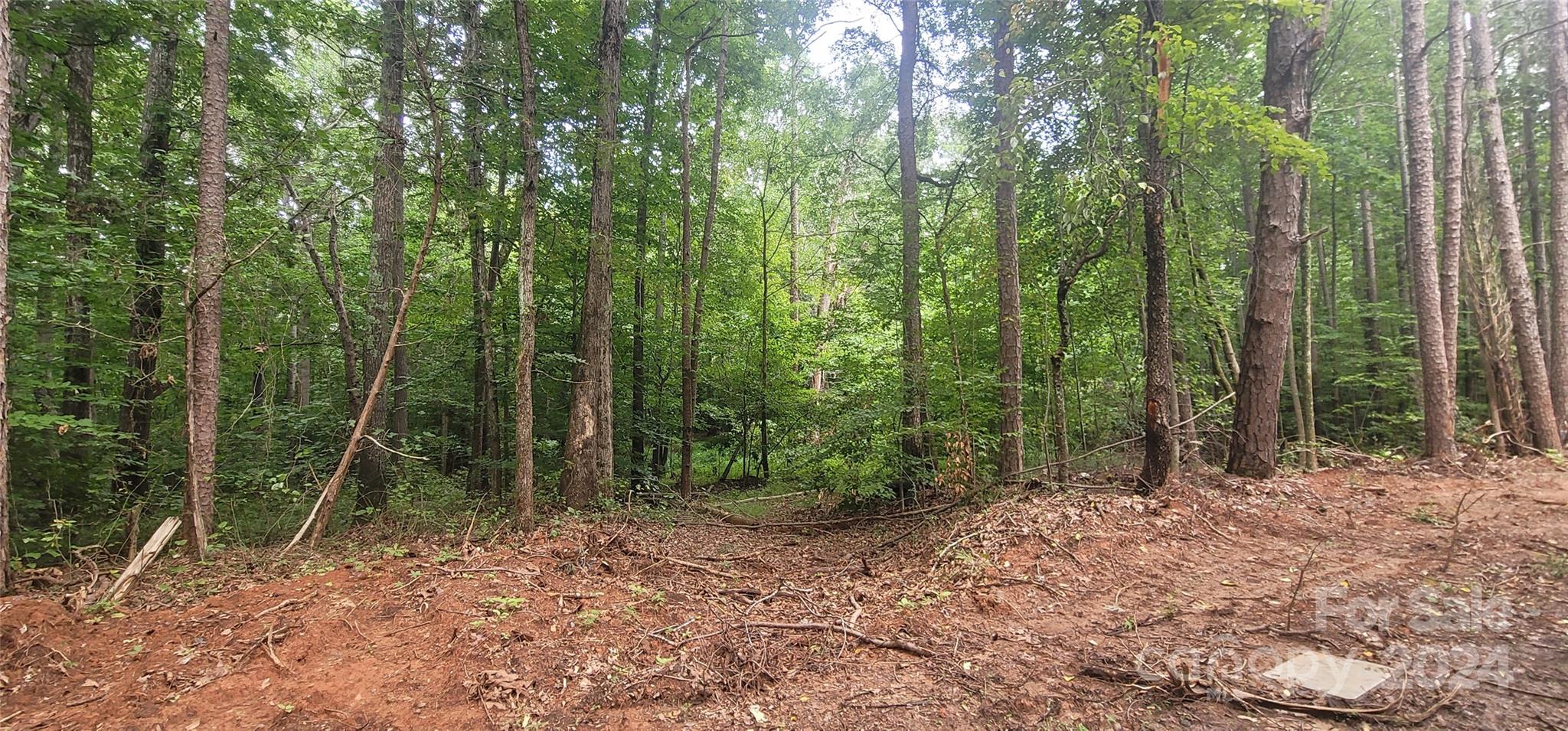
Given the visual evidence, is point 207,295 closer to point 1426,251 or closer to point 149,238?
point 149,238

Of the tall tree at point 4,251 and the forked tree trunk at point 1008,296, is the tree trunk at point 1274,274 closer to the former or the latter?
the forked tree trunk at point 1008,296

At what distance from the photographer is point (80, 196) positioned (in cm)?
698

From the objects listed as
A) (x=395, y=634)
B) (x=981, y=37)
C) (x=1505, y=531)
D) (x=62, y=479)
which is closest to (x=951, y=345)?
(x=981, y=37)

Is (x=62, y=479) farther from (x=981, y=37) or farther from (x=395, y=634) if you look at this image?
(x=981, y=37)

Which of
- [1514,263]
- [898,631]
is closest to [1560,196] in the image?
[1514,263]

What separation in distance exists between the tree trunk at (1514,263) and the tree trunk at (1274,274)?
16.7 ft

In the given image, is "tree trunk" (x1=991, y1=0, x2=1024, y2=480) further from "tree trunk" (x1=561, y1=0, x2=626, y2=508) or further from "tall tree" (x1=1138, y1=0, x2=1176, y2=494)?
"tree trunk" (x1=561, y1=0, x2=626, y2=508)

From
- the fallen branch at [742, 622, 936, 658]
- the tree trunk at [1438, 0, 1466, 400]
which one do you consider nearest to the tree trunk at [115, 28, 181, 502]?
the fallen branch at [742, 622, 936, 658]

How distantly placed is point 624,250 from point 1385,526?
1033cm

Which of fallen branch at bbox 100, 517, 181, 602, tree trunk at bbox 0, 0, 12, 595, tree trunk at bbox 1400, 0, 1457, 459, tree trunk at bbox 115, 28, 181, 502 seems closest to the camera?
tree trunk at bbox 0, 0, 12, 595

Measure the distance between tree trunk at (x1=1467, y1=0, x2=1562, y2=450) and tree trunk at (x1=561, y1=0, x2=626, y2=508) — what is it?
1331 cm

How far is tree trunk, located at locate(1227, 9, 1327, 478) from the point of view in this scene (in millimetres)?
6863

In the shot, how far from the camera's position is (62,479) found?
746cm

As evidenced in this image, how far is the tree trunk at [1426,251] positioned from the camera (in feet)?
26.6
